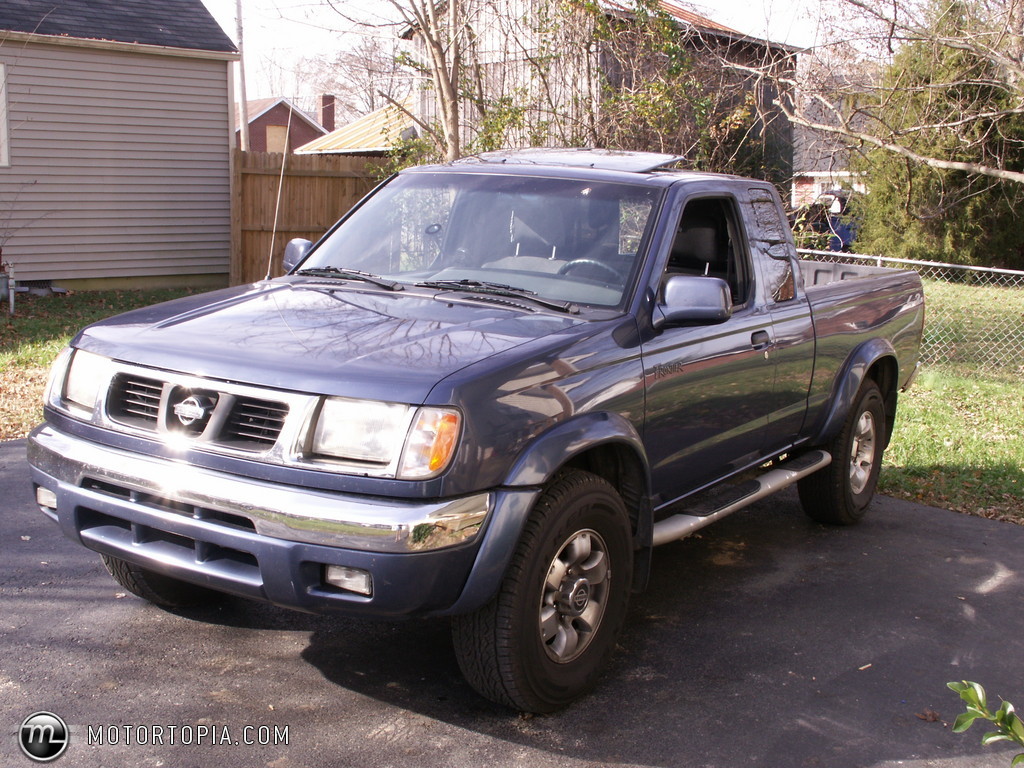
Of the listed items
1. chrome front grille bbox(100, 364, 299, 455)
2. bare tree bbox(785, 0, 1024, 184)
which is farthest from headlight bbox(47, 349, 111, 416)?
bare tree bbox(785, 0, 1024, 184)

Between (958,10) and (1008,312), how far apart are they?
5.30 metres

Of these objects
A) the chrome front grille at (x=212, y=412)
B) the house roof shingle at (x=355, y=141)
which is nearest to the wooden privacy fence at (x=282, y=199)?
the house roof shingle at (x=355, y=141)

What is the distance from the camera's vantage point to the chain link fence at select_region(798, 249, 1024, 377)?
1142 cm

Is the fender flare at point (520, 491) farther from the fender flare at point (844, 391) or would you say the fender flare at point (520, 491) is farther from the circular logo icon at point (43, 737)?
the fender flare at point (844, 391)

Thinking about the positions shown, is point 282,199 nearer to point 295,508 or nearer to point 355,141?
point 355,141

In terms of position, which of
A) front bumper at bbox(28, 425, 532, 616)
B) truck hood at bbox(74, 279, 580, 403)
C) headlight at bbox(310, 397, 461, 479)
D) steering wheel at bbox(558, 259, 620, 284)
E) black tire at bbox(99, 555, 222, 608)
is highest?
steering wheel at bbox(558, 259, 620, 284)

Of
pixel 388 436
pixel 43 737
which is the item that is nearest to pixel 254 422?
pixel 388 436

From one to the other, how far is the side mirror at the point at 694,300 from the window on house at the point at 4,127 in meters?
13.2

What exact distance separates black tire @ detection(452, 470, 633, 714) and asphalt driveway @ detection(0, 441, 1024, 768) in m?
0.17

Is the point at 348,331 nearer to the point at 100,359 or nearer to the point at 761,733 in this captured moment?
the point at 100,359

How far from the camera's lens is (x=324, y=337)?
3.71 meters

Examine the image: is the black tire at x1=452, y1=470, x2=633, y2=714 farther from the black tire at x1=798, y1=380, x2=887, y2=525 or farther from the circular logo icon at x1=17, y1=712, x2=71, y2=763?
the black tire at x1=798, y1=380, x2=887, y2=525

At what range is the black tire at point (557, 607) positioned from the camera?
11.7 ft

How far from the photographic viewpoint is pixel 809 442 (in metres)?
5.98
